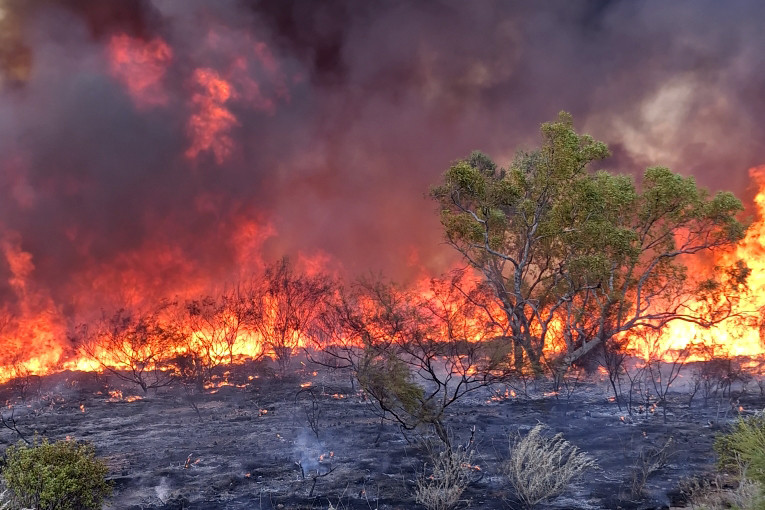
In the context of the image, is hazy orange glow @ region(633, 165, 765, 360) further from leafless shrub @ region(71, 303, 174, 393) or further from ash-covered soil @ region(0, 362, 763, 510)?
leafless shrub @ region(71, 303, 174, 393)

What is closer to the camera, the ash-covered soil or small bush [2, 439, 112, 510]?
small bush [2, 439, 112, 510]

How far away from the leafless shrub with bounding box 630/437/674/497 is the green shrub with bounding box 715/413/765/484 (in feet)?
3.59

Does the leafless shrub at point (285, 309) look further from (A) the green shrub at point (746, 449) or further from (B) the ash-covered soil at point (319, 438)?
(A) the green shrub at point (746, 449)

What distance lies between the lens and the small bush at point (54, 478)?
29.2ft

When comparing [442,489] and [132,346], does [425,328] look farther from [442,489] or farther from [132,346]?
[132,346]

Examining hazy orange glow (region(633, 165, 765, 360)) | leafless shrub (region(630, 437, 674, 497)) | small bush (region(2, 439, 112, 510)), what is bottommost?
leafless shrub (region(630, 437, 674, 497))

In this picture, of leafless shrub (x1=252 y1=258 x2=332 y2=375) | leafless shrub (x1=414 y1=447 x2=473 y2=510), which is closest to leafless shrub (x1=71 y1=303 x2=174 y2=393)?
leafless shrub (x1=252 y1=258 x2=332 y2=375)

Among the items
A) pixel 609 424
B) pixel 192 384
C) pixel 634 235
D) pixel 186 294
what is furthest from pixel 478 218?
pixel 186 294

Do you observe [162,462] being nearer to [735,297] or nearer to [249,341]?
[249,341]

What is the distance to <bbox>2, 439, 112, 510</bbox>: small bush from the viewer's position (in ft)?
29.2

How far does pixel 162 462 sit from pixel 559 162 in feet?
55.6

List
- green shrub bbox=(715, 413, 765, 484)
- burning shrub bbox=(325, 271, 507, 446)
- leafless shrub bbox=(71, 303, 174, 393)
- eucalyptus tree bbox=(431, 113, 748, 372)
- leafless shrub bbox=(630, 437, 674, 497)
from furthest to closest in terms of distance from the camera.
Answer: leafless shrub bbox=(71, 303, 174, 393)
burning shrub bbox=(325, 271, 507, 446)
eucalyptus tree bbox=(431, 113, 748, 372)
leafless shrub bbox=(630, 437, 674, 497)
green shrub bbox=(715, 413, 765, 484)

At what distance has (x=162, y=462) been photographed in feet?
47.2

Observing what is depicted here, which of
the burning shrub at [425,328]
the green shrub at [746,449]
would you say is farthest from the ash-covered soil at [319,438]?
the burning shrub at [425,328]
